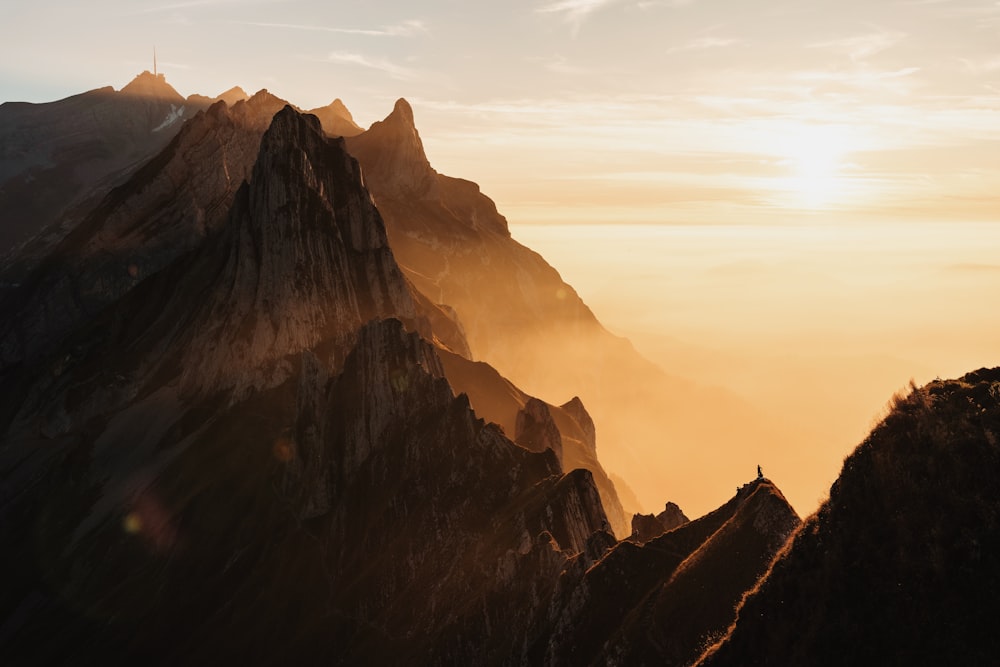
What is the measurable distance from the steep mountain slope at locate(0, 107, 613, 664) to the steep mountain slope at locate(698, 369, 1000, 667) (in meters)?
26.1

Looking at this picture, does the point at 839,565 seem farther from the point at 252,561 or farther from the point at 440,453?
the point at 252,561

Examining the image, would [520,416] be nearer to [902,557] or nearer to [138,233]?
[902,557]

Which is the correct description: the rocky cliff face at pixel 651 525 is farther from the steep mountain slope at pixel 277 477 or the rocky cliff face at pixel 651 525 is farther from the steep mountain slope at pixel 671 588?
the steep mountain slope at pixel 671 588

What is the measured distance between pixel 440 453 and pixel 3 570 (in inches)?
2948

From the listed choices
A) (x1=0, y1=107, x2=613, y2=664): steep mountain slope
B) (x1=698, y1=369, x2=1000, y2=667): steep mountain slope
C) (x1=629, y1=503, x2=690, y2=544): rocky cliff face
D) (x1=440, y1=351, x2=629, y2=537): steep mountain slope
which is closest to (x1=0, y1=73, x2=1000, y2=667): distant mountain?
(x1=698, y1=369, x2=1000, y2=667): steep mountain slope

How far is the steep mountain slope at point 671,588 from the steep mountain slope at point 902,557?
710 cm

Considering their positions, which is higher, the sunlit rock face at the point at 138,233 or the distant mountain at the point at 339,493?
the sunlit rock face at the point at 138,233

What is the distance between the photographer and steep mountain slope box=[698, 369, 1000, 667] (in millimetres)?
26109

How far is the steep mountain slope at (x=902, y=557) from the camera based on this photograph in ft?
85.7

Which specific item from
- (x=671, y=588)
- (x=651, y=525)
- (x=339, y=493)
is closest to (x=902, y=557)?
(x=671, y=588)

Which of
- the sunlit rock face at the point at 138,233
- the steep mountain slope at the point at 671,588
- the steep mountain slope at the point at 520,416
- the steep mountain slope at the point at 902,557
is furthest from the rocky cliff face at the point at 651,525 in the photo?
the sunlit rock face at the point at 138,233

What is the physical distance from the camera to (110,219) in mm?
181750

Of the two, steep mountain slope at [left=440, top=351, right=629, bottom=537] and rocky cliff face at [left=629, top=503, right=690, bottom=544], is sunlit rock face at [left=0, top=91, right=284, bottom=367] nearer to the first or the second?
steep mountain slope at [left=440, top=351, right=629, bottom=537]

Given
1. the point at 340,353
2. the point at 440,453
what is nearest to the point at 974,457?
the point at 440,453
